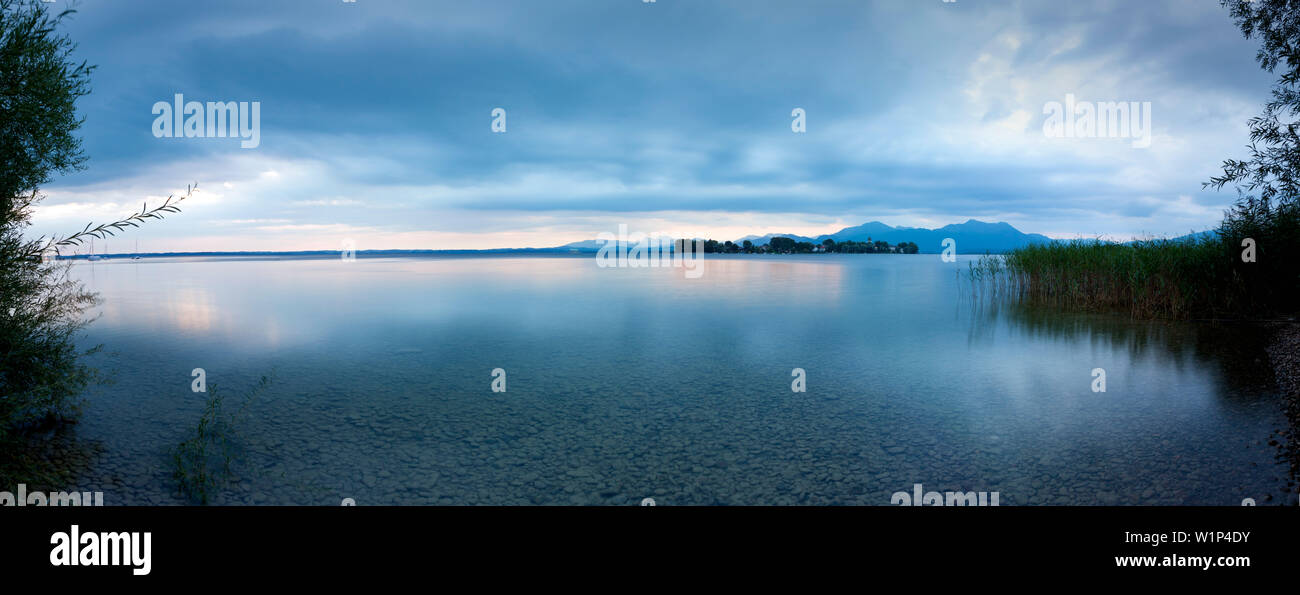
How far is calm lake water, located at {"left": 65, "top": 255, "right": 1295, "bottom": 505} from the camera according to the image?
22.1ft

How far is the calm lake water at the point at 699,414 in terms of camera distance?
6.73 metres

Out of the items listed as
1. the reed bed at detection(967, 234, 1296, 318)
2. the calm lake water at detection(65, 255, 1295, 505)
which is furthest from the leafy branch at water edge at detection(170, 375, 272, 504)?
the reed bed at detection(967, 234, 1296, 318)

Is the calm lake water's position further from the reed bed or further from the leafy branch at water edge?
the reed bed

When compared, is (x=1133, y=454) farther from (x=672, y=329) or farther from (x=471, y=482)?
(x=672, y=329)

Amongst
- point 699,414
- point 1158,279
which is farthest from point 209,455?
point 1158,279

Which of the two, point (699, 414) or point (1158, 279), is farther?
point (1158, 279)

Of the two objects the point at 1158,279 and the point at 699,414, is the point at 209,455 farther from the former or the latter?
the point at 1158,279

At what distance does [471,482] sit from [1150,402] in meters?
11.7

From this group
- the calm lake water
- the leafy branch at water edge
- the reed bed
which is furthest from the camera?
the reed bed

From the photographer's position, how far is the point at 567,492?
6.56 m

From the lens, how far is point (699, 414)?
9758 mm
